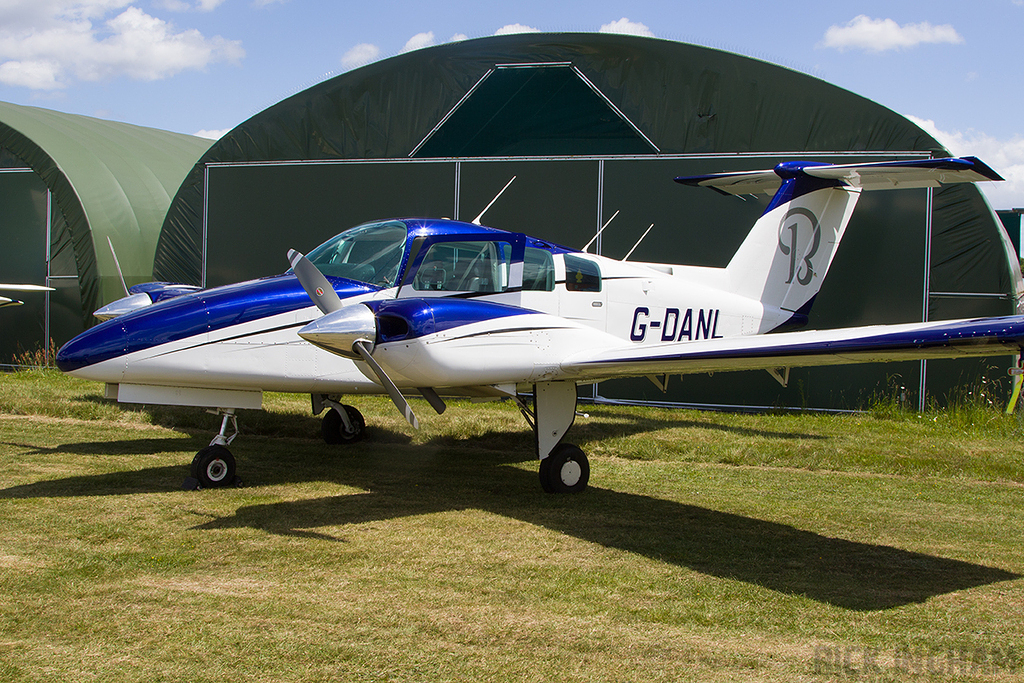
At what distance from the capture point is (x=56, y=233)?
1655 cm

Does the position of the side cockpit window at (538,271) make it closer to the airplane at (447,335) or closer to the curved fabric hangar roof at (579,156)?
the airplane at (447,335)

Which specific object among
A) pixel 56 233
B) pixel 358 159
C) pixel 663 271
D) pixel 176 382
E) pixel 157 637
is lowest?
pixel 157 637

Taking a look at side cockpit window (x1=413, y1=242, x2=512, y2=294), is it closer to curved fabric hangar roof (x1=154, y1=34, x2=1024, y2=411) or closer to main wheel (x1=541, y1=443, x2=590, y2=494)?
main wheel (x1=541, y1=443, x2=590, y2=494)

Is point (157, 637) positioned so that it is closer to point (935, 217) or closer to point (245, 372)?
point (245, 372)

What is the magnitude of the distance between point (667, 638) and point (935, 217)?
398 inches

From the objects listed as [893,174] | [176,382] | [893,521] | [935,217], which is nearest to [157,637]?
[176,382]

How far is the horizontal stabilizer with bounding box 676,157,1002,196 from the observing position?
8094 mm

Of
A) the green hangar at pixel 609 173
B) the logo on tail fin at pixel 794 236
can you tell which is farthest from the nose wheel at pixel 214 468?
the logo on tail fin at pixel 794 236

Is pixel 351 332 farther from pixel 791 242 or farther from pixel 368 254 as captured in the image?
pixel 791 242

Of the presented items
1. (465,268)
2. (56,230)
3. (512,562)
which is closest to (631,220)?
(465,268)

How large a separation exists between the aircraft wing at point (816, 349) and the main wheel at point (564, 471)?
0.75 m

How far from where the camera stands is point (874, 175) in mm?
9328

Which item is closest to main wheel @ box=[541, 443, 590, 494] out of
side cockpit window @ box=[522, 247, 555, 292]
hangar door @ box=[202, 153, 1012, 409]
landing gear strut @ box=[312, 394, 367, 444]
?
side cockpit window @ box=[522, 247, 555, 292]

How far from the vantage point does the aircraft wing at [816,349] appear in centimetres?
495
